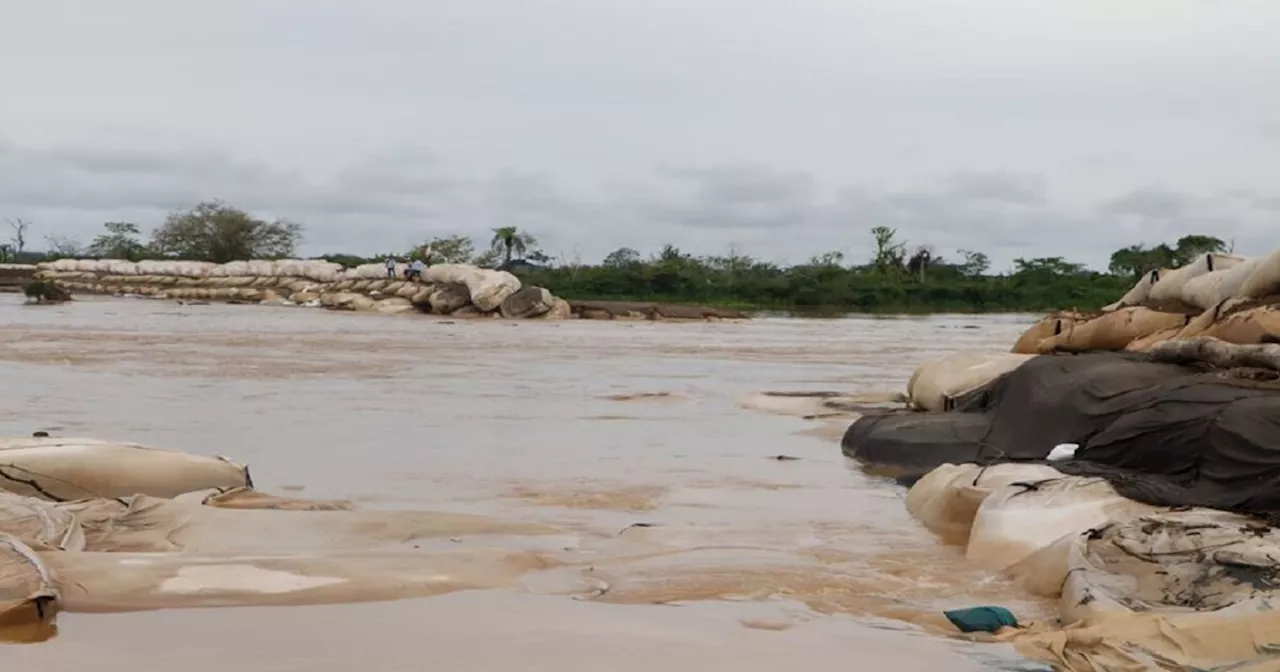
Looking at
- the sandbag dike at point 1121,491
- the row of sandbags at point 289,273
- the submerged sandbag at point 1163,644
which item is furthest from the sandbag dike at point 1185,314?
the row of sandbags at point 289,273

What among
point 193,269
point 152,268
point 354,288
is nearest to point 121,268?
point 152,268

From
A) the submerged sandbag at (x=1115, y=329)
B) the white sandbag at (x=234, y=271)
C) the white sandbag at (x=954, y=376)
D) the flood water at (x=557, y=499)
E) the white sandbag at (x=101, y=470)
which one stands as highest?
the white sandbag at (x=234, y=271)

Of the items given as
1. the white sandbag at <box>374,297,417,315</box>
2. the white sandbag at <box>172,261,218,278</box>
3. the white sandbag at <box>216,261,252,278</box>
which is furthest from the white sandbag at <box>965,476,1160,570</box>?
the white sandbag at <box>172,261,218,278</box>

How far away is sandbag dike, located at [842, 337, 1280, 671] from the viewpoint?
3.80 m

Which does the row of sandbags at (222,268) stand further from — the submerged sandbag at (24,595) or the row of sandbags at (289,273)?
the submerged sandbag at (24,595)

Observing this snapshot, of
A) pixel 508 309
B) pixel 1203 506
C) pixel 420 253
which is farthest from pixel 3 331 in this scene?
pixel 420 253

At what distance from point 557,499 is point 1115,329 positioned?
16.5ft

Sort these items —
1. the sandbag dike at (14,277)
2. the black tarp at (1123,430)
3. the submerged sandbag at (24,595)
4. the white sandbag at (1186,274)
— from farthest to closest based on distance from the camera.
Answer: the sandbag dike at (14,277), the white sandbag at (1186,274), the black tarp at (1123,430), the submerged sandbag at (24,595)

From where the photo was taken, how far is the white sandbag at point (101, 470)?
20.5ft

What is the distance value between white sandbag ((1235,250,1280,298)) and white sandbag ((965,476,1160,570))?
3.27m

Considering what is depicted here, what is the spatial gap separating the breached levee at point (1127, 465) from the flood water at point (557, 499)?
0.93 ft

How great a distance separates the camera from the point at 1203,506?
5590 mm

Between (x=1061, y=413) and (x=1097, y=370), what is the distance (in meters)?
0.40

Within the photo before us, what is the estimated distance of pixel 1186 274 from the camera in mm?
10211
